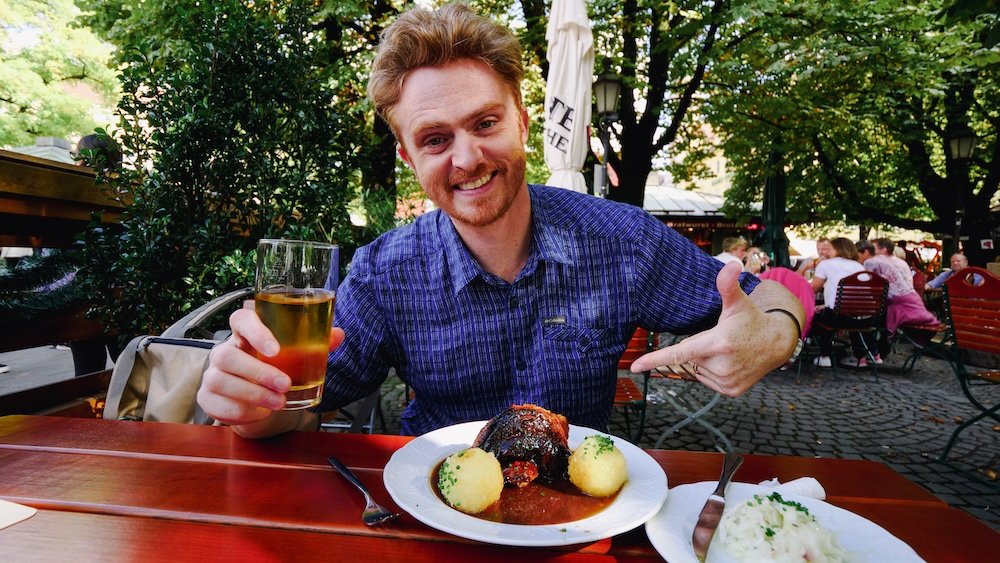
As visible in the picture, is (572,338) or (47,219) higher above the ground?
(47,219)

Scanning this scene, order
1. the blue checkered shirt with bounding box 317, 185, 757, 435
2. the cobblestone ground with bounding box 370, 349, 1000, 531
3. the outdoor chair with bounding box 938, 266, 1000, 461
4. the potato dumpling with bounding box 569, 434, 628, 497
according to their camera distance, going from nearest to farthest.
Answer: the potato dumpling with bounding box 569, 434, 628, 497, the blue checkered shirt with bounding box 317, 185, 757, 435, the outdoor chair with bounding box 938, 266, 1000, 461, the cobblestone ground with bounding box 370, 349, 1000, 531

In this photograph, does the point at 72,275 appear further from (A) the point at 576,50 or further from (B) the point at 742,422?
(B) the point at 742,422

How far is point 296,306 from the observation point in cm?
133

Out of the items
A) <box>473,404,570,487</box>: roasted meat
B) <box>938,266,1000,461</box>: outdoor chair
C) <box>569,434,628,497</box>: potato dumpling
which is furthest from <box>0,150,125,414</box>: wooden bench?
<box>938,266,1000,461</box>: outdoor chair

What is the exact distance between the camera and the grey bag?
232cm

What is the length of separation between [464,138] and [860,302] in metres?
7.81

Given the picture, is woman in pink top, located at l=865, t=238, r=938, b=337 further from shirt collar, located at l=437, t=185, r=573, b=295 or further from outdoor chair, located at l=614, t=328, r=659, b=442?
shirt collar, located at l=437, t=185, r=573, b=295

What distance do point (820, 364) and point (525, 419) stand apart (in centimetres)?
899

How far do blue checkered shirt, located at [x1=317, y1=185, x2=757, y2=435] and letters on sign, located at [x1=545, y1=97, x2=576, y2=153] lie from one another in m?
4.28

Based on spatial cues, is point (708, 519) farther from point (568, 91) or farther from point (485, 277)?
point (568, 91)

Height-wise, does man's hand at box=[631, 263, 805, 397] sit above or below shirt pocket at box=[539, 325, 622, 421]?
above

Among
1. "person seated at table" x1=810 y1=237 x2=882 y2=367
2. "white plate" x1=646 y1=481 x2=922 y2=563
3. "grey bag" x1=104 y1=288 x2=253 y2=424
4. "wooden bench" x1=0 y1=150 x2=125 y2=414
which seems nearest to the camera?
"white plate" x1=646 y1=481 x2=922 y2=563

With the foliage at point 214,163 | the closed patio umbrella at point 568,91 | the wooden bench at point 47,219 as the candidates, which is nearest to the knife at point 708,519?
the foliage at point 214,163

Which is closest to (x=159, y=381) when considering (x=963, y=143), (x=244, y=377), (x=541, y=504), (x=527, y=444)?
(x=244, y=377)
